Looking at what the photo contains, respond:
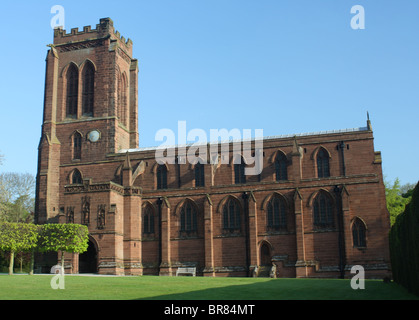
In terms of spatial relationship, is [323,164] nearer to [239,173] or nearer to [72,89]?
[239,173]

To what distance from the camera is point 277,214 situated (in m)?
48.9

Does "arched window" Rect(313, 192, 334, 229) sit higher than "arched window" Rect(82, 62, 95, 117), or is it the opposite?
"arched window" Rect(82, 62, 95, 117)

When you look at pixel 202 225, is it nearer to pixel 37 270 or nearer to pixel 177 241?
pixel 177 241

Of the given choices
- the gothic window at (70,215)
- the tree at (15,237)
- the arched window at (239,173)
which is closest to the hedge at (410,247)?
the arched window at (239,173)

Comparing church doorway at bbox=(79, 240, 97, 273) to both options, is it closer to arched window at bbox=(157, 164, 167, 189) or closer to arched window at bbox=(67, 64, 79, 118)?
arched window at bbox=(157, 164, 167, 189)

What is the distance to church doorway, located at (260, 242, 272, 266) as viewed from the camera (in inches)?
1908

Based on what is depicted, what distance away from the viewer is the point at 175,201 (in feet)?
170

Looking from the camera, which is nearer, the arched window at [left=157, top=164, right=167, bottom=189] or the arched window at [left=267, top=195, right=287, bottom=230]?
the arched window at [left=267, top=195, right=287, bottom=230]

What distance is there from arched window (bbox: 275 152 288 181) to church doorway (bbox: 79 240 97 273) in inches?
757

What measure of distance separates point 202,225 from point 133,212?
6865 mm

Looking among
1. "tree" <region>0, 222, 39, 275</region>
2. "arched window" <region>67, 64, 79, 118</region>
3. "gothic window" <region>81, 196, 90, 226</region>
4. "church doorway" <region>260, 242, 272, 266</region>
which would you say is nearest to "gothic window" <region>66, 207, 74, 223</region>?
"gothic window" <region>81, 196, 90, 226</region>

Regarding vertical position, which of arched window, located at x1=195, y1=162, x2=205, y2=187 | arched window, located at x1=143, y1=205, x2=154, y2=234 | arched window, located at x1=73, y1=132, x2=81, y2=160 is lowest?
arched window, located at x1=143, y1=205, x2=154, y2=234
